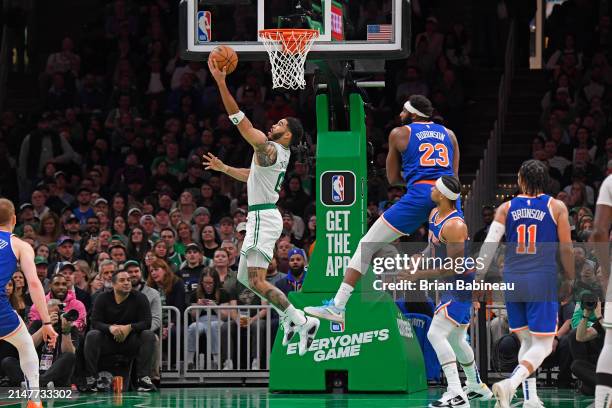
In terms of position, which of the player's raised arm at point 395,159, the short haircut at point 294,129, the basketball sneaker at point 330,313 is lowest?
the basketball sneaker at point 330,313

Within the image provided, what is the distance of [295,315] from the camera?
49.2 ft

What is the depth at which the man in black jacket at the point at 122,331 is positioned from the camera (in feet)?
56.7

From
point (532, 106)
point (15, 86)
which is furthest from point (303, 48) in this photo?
point (15, 86)

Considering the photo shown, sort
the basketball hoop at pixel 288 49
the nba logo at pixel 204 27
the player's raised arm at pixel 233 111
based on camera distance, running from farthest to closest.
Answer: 1. the nba logo at pixel 204 27
2. the basketball hoop at pixel 288 49
3. the player's raised arm at pixel 233 111

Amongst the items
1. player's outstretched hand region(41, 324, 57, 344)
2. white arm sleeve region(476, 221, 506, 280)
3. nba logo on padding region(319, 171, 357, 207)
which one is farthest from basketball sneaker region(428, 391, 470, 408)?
player's outstretched hand region(41, 324, 57, 344)

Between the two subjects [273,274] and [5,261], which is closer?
[5,261]

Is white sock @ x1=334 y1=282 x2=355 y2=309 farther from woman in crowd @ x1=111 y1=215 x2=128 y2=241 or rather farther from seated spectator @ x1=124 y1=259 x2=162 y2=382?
woman in crowd @ x1=111 y1=215 x2=128 y2=241

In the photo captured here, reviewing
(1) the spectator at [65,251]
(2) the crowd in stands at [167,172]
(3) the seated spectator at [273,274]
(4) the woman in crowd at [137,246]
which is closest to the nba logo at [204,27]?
(2) the crowd in stands at [167,172]

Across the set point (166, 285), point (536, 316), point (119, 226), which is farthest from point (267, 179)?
point (119, 226)

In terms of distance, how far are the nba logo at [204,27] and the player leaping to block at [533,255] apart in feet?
14.3

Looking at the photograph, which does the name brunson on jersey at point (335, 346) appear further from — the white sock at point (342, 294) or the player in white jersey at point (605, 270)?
the player in white jersey at point (605, 270)

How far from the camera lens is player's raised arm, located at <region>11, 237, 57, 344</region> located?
13109mm

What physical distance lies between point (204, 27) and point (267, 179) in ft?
6.87

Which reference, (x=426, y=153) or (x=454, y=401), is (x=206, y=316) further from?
(x=454, y=401)
